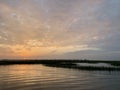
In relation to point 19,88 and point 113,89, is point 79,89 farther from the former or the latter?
point 19,88

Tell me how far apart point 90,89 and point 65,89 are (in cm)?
394

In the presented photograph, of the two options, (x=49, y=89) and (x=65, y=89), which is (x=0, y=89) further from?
(x=65, y=89)

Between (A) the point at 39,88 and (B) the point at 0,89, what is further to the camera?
(A) the point at 39,88

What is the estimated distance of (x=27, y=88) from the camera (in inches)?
1270

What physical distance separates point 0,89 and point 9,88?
1823mm

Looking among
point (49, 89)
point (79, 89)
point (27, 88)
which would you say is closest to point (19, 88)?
point (27, 88)

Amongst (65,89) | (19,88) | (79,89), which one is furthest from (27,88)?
(79,89)

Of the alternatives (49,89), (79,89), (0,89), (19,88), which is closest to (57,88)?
(49,89)

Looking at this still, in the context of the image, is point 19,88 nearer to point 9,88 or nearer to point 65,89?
point 9,88

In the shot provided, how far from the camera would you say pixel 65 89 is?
31000 millimetres

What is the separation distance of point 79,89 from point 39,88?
21.0 ft

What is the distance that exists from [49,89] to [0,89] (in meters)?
7.40

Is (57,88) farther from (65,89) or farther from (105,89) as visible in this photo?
(105,89)

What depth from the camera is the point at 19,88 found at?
32250 millimetres
